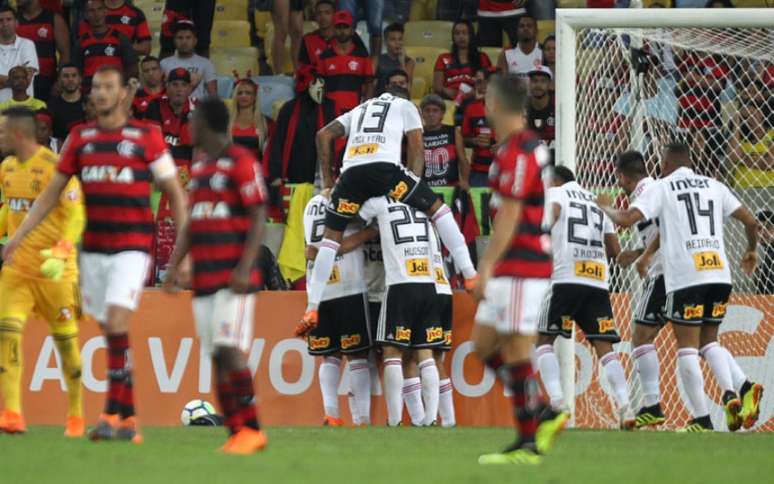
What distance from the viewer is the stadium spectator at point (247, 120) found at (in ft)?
55.1

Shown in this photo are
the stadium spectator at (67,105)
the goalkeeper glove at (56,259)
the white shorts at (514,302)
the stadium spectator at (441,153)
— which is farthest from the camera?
the stadium spectator at (67,105)

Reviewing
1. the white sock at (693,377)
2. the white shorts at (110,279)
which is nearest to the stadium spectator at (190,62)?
the white sock at (693,377)

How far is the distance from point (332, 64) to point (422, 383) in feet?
17.8

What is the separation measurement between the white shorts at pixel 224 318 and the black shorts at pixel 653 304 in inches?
213

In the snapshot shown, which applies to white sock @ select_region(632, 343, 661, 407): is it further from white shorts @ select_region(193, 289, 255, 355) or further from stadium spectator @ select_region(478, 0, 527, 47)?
stadium spectator @ select_region(478, 0, 527, 47)

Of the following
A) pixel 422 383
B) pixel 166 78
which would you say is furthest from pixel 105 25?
pixel 422 383

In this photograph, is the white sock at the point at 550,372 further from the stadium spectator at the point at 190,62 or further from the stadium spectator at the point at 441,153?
the stadium spectator at the point at 190,62

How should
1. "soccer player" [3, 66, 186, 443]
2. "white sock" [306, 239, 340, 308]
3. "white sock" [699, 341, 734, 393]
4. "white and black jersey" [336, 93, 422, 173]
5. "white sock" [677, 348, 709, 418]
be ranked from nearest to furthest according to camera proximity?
"soccer player" [3, 66, 186, 443] < "white sock" [699, 341, 734, 393] < "white sock" [677, 348, 709, 418] < "white sock" [306, 239, 340, 308] < "white and black jersey" [336, 93, 422, 173]

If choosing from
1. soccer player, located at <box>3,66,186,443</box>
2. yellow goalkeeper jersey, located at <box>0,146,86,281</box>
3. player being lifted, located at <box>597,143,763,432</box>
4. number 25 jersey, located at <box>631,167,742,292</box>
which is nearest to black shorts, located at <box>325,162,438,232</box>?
player being lifted, located at <box>597,143,763,432</box>

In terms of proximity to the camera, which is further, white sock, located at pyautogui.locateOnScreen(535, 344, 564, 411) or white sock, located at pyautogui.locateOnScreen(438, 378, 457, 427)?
white sock, located at pyautogui.locateOnScreen(438, 378, 457, 427)

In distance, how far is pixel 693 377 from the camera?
498 inches

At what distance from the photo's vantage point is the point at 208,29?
19.4 meters

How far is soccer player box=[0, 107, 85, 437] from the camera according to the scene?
10633 mm

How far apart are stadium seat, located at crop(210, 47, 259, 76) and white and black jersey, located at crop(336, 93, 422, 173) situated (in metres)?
6.12
